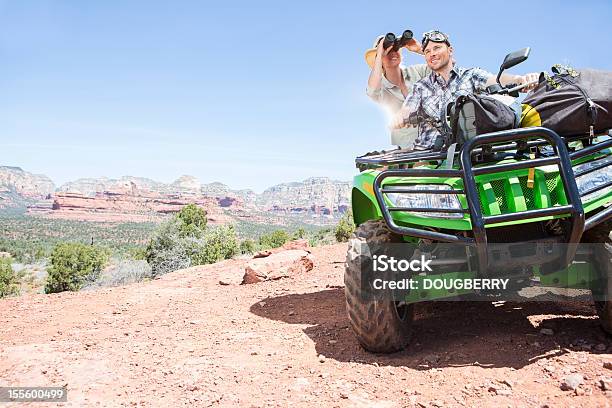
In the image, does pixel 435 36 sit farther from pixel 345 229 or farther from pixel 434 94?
pixel 345 229

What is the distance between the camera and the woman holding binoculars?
441 centimetres

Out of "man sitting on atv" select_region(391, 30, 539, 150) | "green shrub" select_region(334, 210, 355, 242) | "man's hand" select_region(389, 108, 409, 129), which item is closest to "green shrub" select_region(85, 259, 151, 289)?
"man's hand" select_region(389, 108, 409, 129)

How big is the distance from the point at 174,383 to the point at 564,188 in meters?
2.52

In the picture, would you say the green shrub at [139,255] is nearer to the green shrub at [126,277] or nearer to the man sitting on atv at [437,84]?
the green shrub at [126,277]

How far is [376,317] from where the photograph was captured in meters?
2.90

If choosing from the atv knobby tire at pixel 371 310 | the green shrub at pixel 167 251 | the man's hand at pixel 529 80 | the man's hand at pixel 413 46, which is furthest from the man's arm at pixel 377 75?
the green shrub at pixel 167 251

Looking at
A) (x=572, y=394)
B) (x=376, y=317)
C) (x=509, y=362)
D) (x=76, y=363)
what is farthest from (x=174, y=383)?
(x=572, y=394)

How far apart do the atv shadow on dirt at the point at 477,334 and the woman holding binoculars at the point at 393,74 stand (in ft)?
5.31

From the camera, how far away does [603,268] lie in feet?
9.20

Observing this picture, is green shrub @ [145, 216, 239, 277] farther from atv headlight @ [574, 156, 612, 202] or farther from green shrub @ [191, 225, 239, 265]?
atv headlight @ [574, 156, 612, 202]

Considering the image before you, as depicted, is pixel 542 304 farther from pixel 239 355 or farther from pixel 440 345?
pixel 239 355

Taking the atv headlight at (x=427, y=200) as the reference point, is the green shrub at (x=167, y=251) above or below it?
below

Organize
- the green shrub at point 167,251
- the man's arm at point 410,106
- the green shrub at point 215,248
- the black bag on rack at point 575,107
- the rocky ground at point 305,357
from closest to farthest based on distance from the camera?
the rocky ground at point 305,357, the black bag on rack at point 575,107, the man's arm at point 410,106, the green shrub at point 167,251, the green shrub at point 215,248

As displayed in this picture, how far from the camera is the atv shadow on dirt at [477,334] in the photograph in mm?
2824
